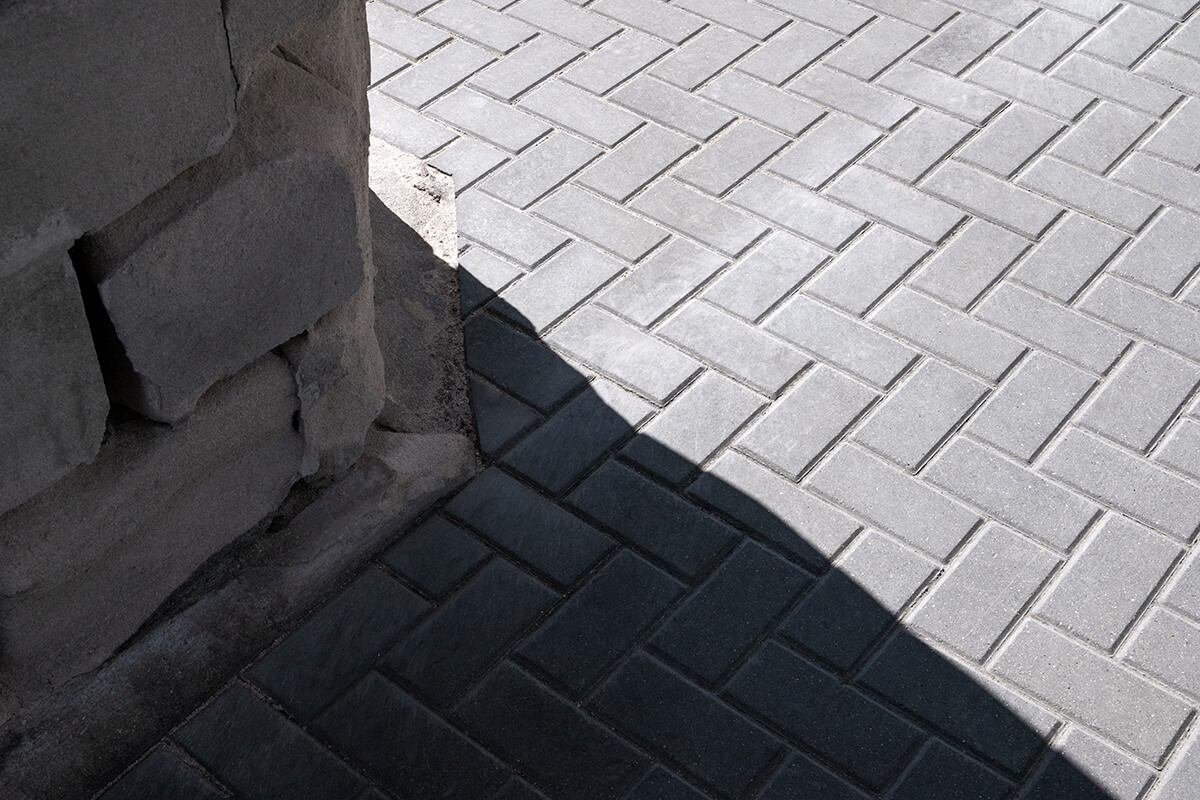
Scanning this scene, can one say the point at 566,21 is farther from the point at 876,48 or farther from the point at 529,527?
the point at 529,527

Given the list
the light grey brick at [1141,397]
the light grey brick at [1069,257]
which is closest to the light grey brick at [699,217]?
the light grey brick at [1069,257]

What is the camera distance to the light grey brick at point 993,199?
3.76 meters

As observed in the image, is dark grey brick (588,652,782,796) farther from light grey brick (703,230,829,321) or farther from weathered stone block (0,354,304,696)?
light grey brick (703,230,829,321)

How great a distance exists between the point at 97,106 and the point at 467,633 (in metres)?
1.31

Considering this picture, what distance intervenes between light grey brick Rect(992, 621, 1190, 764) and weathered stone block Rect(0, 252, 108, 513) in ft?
6.00

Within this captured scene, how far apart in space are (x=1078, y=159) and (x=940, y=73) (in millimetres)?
582

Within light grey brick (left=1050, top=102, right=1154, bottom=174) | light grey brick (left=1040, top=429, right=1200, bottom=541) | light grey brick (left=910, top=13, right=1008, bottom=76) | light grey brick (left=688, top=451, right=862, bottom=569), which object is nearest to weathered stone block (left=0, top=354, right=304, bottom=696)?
light grey brick (left=688, top=451, right=862, bottom=569)

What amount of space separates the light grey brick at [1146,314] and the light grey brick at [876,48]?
1.16 metres

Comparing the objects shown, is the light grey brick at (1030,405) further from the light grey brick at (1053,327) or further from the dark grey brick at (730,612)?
the dark grey brick at (730,612)

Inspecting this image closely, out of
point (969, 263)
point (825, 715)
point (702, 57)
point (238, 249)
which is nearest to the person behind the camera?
point (238, 249)

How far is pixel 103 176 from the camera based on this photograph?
6.31 ft

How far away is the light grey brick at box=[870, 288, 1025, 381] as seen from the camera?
335cm

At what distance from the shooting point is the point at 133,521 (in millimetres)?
2340

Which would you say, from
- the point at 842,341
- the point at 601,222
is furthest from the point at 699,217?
the point at 842,341
